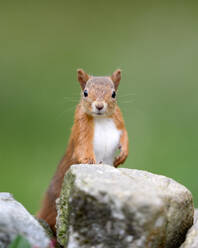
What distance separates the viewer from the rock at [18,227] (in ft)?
5.39

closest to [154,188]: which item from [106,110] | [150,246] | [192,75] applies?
[150,246]

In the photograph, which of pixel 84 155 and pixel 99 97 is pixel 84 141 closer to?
pixel 84 155

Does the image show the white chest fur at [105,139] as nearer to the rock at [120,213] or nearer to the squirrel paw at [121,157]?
the squirrel paw at [121,157]

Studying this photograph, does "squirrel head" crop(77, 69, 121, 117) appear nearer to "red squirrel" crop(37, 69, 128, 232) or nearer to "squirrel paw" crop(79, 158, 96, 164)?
"red squirrel" crop(37, 69, 128, 232)

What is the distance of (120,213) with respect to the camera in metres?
1.50

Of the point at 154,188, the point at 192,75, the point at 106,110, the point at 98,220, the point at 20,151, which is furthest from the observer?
the point at 192,75

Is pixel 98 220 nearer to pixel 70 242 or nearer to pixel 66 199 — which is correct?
pixel 70 242

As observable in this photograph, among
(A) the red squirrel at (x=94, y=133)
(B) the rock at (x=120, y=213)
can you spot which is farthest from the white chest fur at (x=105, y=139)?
(B) the rock at (x=120, y=213)

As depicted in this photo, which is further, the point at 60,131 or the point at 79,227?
the point at 60,131

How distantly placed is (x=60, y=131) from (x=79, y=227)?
10.7ft

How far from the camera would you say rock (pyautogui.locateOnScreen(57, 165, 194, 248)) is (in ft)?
4.94

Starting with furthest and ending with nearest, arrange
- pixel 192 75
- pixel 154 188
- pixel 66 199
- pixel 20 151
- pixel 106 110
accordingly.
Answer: pixel 192 75, pixel 20 151, pixel 106 110, pixel 66 199, pixel 154 188

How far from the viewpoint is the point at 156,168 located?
418 centimetres

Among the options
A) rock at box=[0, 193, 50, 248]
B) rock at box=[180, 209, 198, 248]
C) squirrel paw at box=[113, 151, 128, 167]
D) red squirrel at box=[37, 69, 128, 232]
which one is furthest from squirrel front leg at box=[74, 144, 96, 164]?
rock at box=[180, 209, 198, 248]
